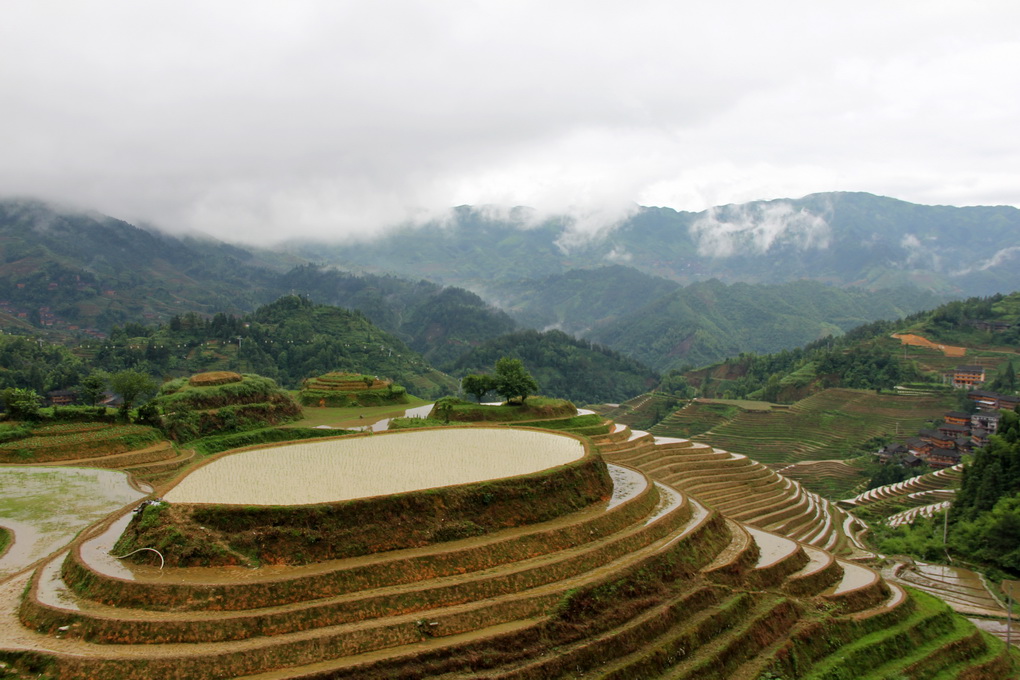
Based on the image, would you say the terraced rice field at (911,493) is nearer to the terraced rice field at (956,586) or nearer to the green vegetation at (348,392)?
the terraced rice field at (956,586)

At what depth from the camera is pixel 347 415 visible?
58.2 metres

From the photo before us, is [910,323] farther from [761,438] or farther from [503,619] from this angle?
[503,619]

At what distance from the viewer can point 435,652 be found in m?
15.1

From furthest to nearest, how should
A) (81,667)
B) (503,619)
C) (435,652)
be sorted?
(503,619), (435,652), (81,667)

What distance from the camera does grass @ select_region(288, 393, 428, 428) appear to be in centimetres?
5275

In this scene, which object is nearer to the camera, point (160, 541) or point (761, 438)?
point (160, 541)

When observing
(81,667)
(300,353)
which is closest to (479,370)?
(300,353)

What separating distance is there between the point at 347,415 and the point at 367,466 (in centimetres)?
3589

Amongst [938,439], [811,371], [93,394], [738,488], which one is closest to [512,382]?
[738,488]

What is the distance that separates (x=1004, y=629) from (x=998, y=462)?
48.3 ft

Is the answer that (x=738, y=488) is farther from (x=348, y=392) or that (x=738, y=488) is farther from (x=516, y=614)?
(x=348, y=392)

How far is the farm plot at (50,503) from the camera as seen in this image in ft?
74.5

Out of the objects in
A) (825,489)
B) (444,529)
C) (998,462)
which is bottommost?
(825,489)

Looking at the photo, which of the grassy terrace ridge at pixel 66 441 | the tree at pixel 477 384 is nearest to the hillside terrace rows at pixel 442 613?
the grassy terrace ridge at pixel 66 441
